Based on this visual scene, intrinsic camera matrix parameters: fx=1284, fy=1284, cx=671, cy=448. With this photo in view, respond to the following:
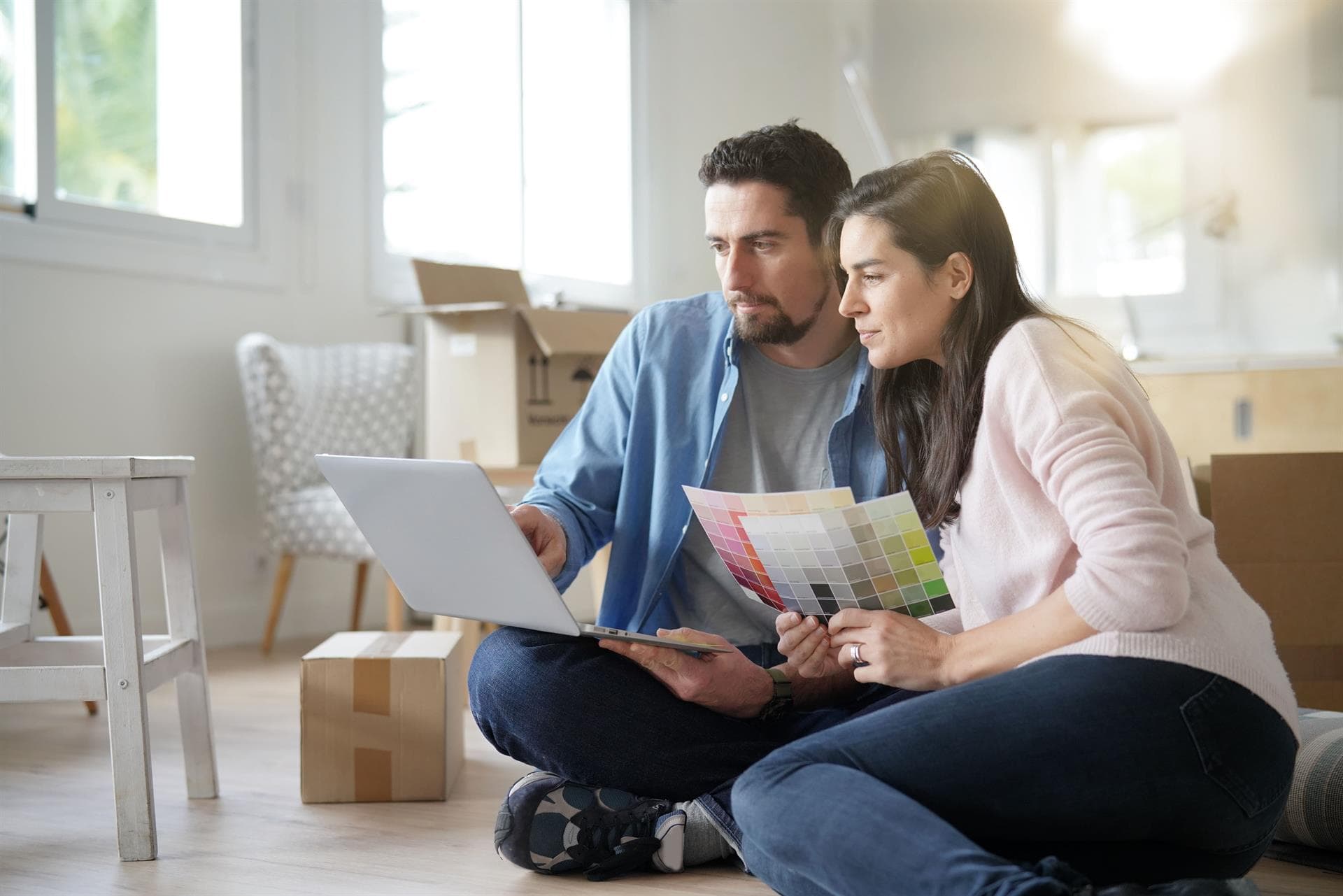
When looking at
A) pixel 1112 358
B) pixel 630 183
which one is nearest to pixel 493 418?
pixel 1112 358

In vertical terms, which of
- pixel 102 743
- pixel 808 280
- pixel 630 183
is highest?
pixel 630 183

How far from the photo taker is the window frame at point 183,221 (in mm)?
2854

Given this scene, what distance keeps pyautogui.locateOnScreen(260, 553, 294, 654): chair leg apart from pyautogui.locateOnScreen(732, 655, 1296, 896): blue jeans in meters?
2.43

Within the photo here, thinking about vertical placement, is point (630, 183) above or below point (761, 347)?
above

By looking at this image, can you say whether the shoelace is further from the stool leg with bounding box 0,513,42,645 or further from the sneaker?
the stool leg with bounding box 0,513,42,645

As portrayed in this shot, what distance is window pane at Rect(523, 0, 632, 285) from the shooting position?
4.57m

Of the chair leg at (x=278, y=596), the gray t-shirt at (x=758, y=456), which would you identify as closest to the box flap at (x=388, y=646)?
the gray t-shirt at (x=758, y=456)

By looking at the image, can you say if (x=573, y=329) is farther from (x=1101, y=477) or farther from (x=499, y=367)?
(x=1101, y=477)

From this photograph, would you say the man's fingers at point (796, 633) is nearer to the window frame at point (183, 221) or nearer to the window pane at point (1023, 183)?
the window frame at point (183, 221)

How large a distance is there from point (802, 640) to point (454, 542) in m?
0.36

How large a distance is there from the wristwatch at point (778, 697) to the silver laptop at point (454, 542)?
0.44 feet

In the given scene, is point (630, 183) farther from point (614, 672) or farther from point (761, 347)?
point (614, 672)

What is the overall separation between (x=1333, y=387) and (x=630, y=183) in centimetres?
295

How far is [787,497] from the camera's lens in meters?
1.18
